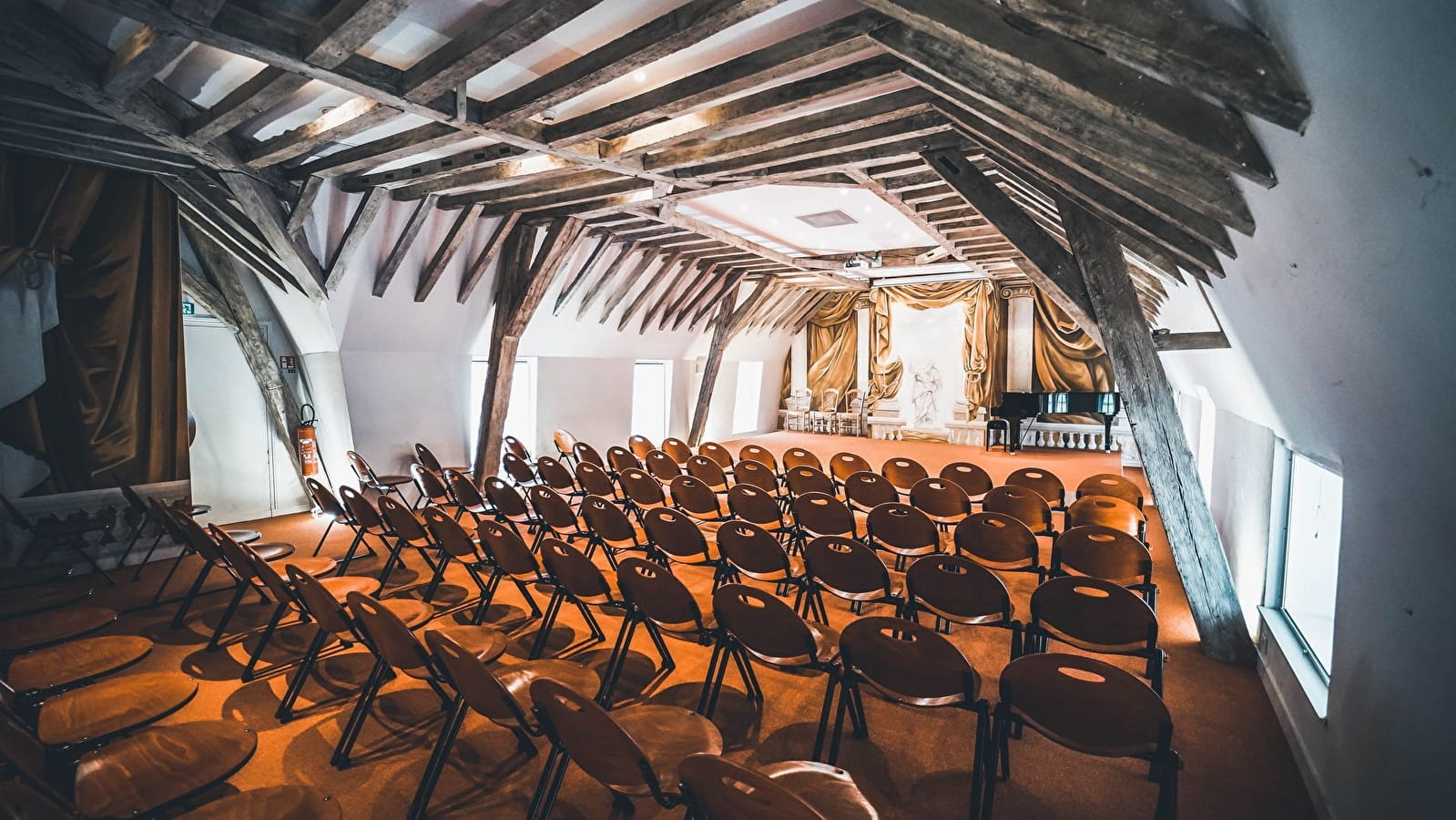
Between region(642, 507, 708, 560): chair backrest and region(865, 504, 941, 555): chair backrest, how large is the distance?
132cm

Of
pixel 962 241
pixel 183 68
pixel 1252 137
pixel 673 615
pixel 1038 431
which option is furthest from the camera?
pixel 1038 431

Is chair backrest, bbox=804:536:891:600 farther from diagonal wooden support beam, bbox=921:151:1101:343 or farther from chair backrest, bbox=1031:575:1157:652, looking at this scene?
diagonal wooden support beam, bbox=921:151:1101:343

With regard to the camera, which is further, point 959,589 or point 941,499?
point 941,499

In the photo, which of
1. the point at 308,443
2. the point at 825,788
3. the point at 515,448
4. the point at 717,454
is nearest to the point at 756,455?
the point at 717,454

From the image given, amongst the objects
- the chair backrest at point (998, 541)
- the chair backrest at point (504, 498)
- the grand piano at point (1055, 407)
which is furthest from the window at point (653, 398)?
the chair backrest at point (998, 541)

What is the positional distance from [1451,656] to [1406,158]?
1445 millimetres

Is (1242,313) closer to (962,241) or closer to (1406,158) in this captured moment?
(1406,158)

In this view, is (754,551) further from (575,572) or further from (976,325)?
(976,325)

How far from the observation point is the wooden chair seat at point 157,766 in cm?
196

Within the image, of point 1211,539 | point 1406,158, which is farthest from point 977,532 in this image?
point 1406,158

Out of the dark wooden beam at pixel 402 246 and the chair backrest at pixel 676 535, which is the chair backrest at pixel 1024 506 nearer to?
the chair backrest at pixel 676 535

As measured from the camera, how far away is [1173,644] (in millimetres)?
4473

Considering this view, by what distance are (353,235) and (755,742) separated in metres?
6.23

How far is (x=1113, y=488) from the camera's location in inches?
216
